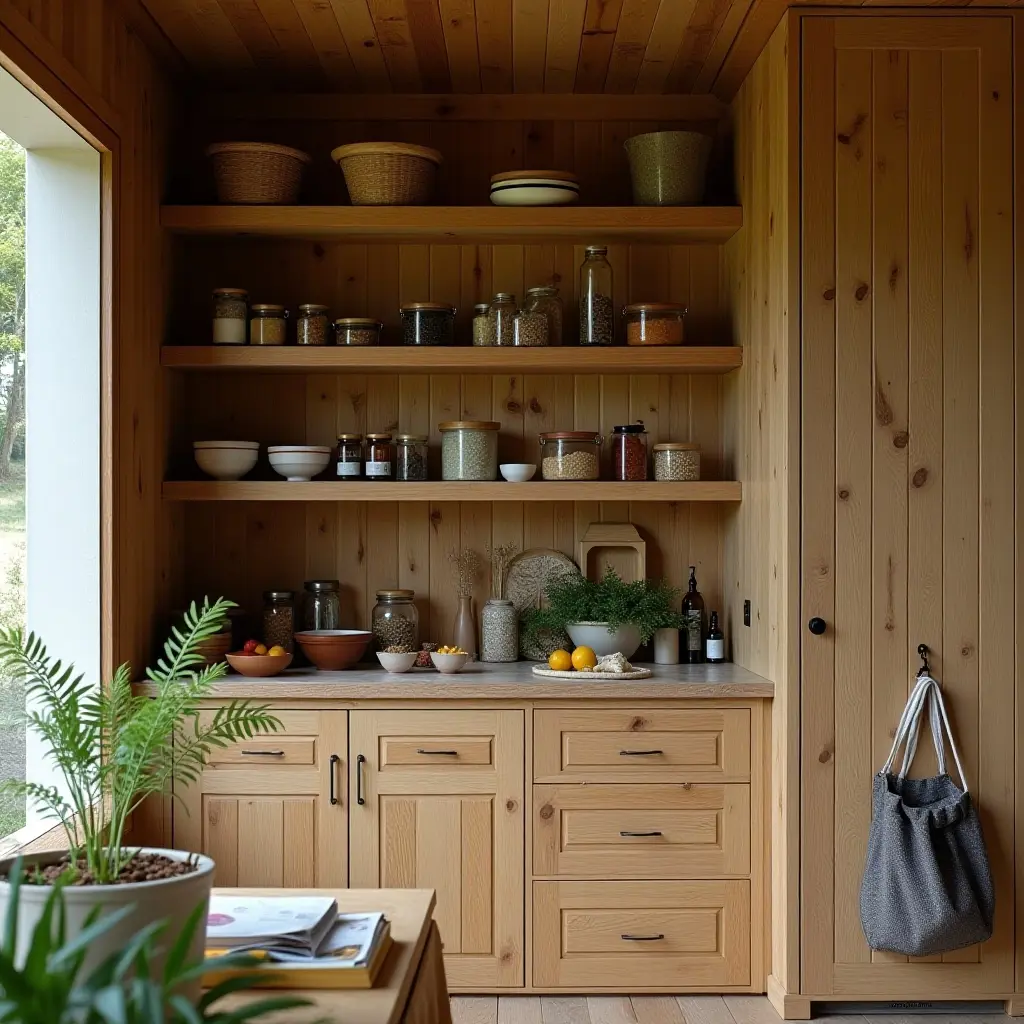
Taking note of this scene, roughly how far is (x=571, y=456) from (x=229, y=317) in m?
1.12

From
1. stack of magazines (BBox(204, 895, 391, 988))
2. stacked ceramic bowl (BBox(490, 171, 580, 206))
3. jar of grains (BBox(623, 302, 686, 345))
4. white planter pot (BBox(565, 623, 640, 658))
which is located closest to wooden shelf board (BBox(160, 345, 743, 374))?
jar of grains (BBox(623, 302, 686, 345))

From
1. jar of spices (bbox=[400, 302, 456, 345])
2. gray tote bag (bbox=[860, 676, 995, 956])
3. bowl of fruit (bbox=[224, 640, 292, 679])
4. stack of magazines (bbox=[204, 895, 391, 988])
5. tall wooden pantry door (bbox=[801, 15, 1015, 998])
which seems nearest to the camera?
stack of magazines (bbox=[204, 895, 391, 988])

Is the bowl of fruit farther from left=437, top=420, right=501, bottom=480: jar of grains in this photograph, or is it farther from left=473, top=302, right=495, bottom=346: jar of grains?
left=473, top=302, right=495, bottom=346: jar of grains

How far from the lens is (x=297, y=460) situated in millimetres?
3809

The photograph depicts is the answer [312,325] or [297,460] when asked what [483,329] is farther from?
[297,460]

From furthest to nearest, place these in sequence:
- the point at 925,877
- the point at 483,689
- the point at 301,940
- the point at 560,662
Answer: the point at 560,662
the point at 483,689
the point at 925,877
the point at 301,940

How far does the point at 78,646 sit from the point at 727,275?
2.25 metres

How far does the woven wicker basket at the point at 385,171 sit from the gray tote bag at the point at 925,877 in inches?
84.2

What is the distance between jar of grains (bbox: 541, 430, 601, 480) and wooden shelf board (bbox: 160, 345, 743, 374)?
0.22 metres

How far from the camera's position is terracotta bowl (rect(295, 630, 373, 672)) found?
369 centimetres

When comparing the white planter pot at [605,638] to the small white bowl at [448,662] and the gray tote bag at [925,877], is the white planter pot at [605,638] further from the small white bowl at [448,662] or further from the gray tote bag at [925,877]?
the gray tote bag at [925,877]

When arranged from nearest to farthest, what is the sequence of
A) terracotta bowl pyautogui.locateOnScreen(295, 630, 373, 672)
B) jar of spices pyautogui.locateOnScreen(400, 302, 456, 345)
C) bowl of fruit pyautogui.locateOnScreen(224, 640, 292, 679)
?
bowl of fruit pyautogui.locateOnScreen(224, 640, 292, 679)
terracotta bowl pyautogui.locateOnScreen(295, 630, 373, 672)
jar of spices pyautogui.locateOnScreen(400, 302, 456, 345)

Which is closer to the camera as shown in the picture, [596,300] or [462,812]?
[462,812]

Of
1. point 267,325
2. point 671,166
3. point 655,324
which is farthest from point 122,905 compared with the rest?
point 671,166
